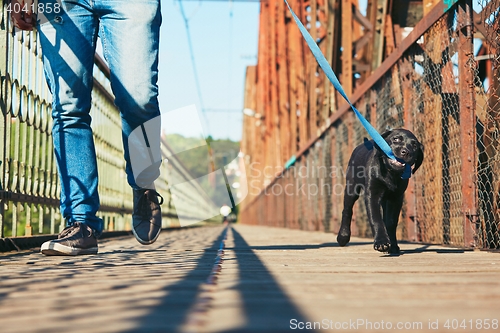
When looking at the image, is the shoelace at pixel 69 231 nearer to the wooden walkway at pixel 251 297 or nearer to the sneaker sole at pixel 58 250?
the sneaker sole at pixel 58 250

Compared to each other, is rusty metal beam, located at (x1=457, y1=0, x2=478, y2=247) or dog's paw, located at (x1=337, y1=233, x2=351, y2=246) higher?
rusty metal beam, located at (x1=457, y1=0, x2=478, y2=247)

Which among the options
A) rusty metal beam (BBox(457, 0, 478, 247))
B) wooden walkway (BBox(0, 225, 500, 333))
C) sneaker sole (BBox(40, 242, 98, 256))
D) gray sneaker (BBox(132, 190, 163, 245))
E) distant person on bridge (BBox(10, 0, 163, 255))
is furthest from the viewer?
rusty metal beam (BBox(457, 0, 478, 247))

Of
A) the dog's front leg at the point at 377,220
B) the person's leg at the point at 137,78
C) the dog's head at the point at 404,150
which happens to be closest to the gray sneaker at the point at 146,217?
the person's leg at the point at 137,78

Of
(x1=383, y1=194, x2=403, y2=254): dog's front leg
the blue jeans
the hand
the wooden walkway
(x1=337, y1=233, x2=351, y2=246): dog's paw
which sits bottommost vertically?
the wooden walkway

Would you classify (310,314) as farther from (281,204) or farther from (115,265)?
(281,204)

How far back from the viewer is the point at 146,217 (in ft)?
11.9

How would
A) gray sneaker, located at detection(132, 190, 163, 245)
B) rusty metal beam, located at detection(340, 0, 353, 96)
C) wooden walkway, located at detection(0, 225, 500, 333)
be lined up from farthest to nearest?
1. rusty metal beam, located at detection(340, 0, 353, 96)
2. gray sneaker, located at detection(132, 190, 163, 245)
3. wooden walkway, located at detection(0, 225, 500, 333)

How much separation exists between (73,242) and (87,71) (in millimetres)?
841

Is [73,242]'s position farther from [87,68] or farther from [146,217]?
[87,68]

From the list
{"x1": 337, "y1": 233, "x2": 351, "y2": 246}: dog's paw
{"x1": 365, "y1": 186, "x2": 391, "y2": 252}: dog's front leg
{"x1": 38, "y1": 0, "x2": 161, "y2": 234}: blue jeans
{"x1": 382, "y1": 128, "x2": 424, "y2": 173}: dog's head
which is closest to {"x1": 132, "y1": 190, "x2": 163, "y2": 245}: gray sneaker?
{"x1": 38, "y1": 0, "x2": 161, "y2": 234}: blue jeans

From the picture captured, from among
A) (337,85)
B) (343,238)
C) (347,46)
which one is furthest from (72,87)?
(347,46)

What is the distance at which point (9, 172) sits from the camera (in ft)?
13.5

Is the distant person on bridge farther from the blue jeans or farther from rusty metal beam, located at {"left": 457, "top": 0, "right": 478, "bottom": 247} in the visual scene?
rusty metal beam, located at {"left": 457, "top": 0, "right": 478, "bottom": 247}

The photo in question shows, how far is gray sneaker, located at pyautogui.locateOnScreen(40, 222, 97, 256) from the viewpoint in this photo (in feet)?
10.6
